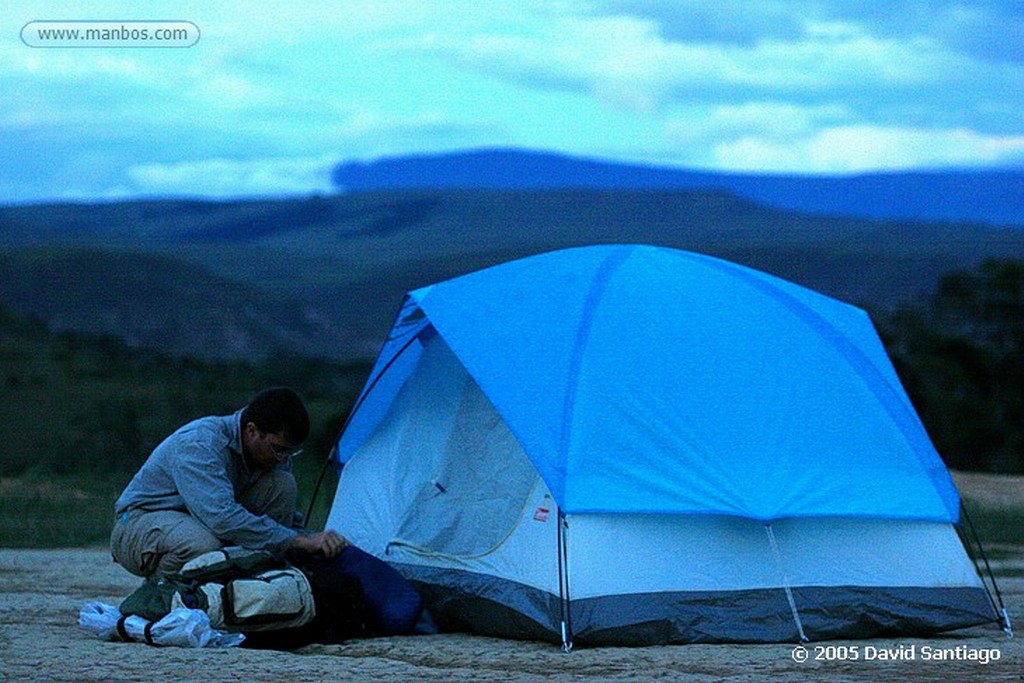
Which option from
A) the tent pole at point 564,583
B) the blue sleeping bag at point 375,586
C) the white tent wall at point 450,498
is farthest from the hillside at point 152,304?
the tent pole at point 564,583

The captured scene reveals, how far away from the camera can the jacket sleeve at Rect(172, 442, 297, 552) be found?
7.38 m

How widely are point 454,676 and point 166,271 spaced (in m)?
55.4

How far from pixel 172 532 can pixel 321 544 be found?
2.35ft

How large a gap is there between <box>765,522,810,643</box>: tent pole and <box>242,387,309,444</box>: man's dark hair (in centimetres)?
232

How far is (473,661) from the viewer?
696cm

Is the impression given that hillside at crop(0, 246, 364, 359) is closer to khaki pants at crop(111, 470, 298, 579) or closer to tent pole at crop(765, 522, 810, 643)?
khaki pants at crop(111, 470, 298, 579)

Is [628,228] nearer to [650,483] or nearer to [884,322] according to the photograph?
[884,322]

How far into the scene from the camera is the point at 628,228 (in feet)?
344

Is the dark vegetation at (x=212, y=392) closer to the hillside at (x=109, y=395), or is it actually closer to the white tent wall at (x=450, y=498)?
the hillside at (x=109, y=395)

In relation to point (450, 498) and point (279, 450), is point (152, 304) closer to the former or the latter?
point (450, 498)

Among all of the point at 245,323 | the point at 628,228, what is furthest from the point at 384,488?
the point at 628,228

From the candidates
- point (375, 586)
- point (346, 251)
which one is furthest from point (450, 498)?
point (346, 251)

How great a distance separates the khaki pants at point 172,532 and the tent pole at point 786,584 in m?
2.41

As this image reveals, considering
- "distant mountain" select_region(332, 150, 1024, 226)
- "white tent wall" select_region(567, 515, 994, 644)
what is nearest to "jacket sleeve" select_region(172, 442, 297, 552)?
"white tent wall" select_region(567, 515, 994, 644)
